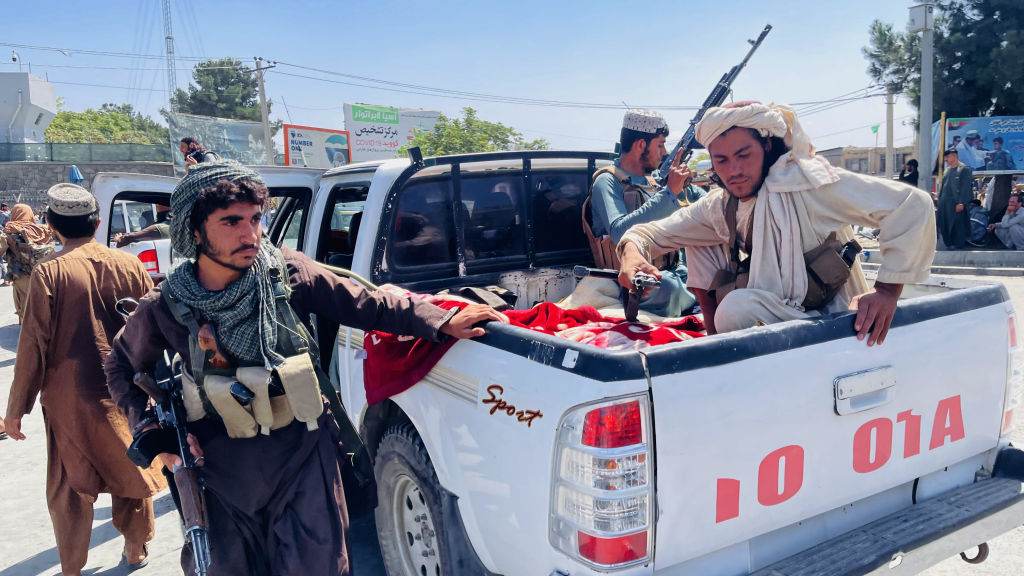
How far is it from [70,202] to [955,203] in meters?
15.1

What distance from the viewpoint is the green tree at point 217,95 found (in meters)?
65.0

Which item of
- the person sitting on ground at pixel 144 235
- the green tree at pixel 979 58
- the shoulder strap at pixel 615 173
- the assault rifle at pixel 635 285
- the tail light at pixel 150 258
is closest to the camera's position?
the assault rifle at pixel 635 285

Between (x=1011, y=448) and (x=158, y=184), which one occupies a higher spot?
(x=158, y=184)

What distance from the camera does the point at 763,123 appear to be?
2.63m

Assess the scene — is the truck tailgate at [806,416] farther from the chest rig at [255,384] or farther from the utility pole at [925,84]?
the utility pole at [925,84]

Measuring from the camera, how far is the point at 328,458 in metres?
2.42

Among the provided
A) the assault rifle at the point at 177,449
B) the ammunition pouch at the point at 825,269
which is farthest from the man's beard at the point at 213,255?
the ammunition pouch at the point at 825,269

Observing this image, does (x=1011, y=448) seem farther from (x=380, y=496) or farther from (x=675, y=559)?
(x=380, y=496)

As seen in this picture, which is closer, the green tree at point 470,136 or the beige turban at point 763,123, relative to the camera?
the beige turban at point 763,123

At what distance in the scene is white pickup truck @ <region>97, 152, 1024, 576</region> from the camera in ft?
6.11

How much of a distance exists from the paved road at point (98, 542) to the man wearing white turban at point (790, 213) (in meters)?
1.43

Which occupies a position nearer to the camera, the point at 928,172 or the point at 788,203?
the point at 788,203

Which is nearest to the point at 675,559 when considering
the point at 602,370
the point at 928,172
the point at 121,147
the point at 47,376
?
the point at 602,370

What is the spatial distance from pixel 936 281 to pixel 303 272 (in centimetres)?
263
